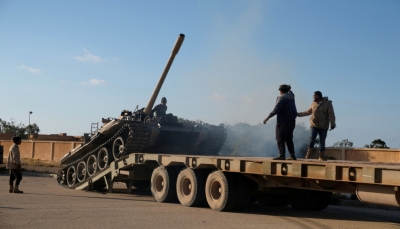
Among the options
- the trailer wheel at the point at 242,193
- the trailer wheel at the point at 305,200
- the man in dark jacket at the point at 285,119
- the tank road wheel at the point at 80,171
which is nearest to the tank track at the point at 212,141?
the tank road wheel at the point at 80,171

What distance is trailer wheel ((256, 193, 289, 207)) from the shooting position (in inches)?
510

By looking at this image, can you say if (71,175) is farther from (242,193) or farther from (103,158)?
(242,193)

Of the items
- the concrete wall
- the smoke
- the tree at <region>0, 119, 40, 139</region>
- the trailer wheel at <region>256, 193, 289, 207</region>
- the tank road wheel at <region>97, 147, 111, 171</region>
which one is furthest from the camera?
the tree at <region>0, 119, 40, 139</region>

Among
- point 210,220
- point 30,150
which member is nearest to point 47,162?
point 30,150

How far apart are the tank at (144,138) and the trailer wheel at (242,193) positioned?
530 cm

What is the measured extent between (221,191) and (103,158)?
7.07 meters

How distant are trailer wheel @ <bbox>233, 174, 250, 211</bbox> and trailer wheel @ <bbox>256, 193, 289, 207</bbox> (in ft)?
5.30

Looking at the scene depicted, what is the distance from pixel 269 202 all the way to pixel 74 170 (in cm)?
834

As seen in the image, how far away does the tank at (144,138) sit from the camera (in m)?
16.3

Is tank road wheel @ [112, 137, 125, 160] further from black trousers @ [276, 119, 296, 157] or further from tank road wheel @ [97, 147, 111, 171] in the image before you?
black trousers @ [276, 119, 296, 157]

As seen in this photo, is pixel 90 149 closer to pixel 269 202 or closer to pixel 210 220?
pixel 269 202

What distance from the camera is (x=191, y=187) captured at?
12289 millimetres

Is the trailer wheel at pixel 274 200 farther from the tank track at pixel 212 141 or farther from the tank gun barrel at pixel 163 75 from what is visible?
the tank gun barrel at pixel 163 75

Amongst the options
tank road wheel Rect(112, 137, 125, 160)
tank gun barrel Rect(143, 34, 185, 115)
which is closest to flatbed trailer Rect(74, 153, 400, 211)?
tank road wheel Rect(112, 137, 125, 160)
